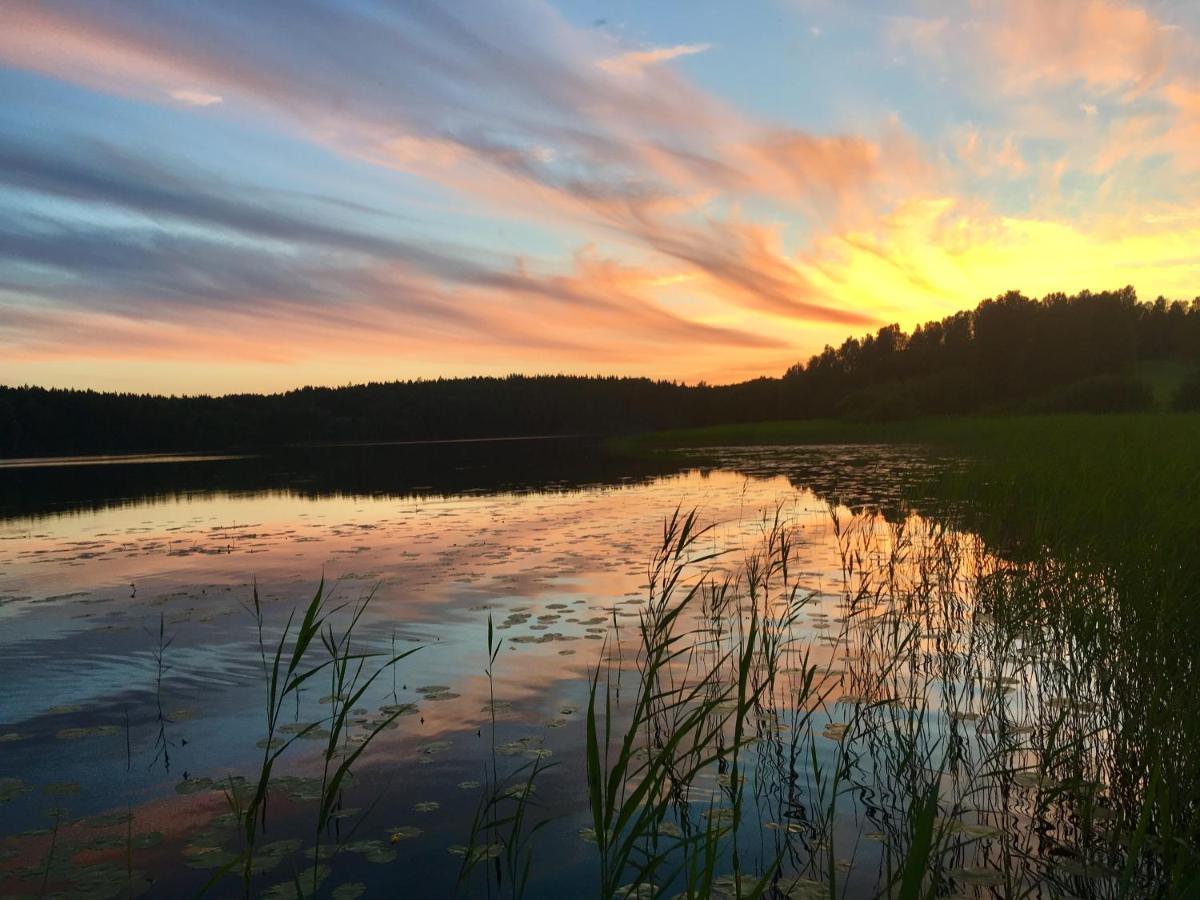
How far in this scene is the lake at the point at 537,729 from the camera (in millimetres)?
4625

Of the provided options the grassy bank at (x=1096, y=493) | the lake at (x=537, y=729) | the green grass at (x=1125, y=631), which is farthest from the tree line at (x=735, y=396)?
the lake at (x=537, y=729)

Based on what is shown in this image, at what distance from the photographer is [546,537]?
18359 millimetres

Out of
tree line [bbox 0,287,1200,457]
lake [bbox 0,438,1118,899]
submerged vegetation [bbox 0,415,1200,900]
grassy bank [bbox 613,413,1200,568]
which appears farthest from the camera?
tree line [bbox 0,287,1200,457]

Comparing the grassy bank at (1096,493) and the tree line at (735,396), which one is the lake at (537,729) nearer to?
the grassy bank at (1096,493)

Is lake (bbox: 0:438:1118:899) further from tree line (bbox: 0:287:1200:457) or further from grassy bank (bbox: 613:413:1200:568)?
tree line (bbox: 0:287:1200:457)

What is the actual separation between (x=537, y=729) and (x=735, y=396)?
133976mm

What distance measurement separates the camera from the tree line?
275 ft

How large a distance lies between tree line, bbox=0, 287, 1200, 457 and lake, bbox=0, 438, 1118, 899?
54.8 meters

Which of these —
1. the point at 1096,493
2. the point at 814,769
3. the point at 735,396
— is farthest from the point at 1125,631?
the point at 735,396

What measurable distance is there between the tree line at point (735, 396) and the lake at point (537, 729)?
54.8 m

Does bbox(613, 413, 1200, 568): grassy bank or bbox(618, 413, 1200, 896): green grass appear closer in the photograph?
bbox(618, 413, 1200, 896): green grass

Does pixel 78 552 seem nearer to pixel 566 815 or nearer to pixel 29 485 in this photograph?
pixel 566 815

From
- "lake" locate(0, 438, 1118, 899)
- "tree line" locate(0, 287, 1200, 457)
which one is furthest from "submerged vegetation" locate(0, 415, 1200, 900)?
"tree line" locate(0, 287, 1200, 457)

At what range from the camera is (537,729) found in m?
6.84
